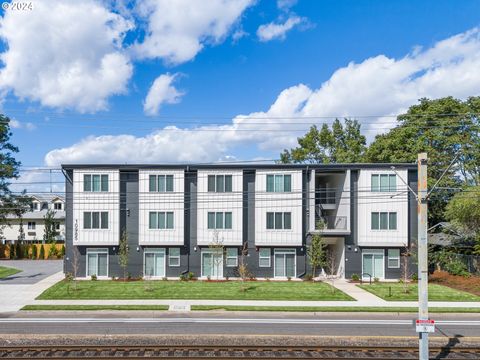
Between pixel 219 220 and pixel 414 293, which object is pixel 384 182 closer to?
pixel 414 293

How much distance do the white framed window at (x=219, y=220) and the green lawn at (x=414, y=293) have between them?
10485 mm

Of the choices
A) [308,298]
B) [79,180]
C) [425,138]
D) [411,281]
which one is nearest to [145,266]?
[79,180]

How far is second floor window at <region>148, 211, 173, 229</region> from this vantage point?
106ft

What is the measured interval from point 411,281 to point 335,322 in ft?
48.8

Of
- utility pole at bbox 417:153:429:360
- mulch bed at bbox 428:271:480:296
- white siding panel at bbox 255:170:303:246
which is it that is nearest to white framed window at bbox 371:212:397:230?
mulch bed at bbox 428:271:480:296

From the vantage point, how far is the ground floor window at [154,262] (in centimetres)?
3258

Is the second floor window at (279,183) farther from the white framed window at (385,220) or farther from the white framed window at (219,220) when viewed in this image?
the white framed window at (385,220)

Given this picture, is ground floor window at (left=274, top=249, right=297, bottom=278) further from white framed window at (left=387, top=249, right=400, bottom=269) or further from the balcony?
white framed window at (left=387, top=249, right=400, bottom=269)

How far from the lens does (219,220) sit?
106 feet

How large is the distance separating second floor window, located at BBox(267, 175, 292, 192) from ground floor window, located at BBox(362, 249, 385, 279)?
772 centimetres

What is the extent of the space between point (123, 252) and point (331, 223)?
15956 mm

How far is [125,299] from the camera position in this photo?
78.8 feet

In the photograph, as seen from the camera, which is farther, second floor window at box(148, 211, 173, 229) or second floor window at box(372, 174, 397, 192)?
second floor window at box(372, 174, 397, 192)

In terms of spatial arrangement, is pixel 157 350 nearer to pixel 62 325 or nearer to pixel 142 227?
pixel 62 325
